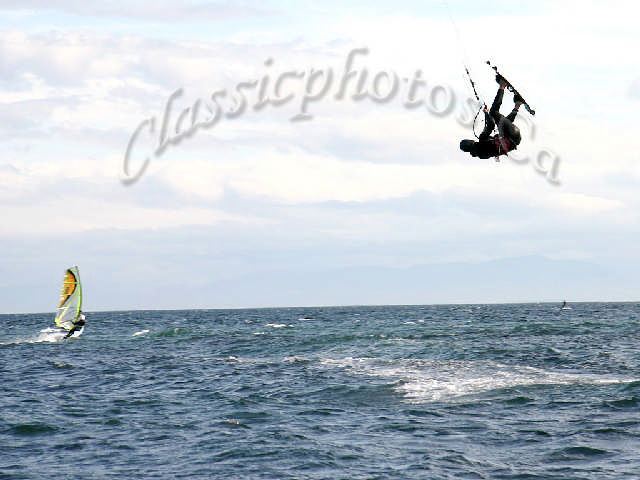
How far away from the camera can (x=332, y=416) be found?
2641 cm

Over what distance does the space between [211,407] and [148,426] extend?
361 centimetres

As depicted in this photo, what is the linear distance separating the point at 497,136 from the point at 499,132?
10.1 inches

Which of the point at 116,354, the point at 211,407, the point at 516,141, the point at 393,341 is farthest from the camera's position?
the point at 393,341

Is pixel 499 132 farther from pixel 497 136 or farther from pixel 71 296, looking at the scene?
pixel 71 296

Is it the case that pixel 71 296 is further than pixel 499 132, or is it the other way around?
pixel 71 296

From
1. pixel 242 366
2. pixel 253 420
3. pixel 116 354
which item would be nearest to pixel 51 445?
pixel 253 420

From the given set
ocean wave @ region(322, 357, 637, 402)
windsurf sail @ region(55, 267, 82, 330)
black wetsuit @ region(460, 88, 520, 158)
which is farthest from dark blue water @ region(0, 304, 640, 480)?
windsurf sail @ region(55, 267, 82, 330)

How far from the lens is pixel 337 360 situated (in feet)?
144

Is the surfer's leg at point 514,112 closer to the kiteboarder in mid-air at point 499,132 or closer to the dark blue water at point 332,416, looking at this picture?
Answer: the kiteboarder in mid-air at point 499,132

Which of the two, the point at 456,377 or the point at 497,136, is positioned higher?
the point at 497,136

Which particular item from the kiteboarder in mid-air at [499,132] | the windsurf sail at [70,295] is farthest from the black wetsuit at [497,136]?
the windsurf sail at [70,295]

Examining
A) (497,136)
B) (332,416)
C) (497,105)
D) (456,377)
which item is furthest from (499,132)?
(456,377)

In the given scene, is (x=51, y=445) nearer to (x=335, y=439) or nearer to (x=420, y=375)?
(x=335, y=439)

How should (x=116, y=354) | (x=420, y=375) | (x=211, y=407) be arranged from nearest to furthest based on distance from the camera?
(x=211, y=407), (x=420, y=375), (x=116, y=354)
